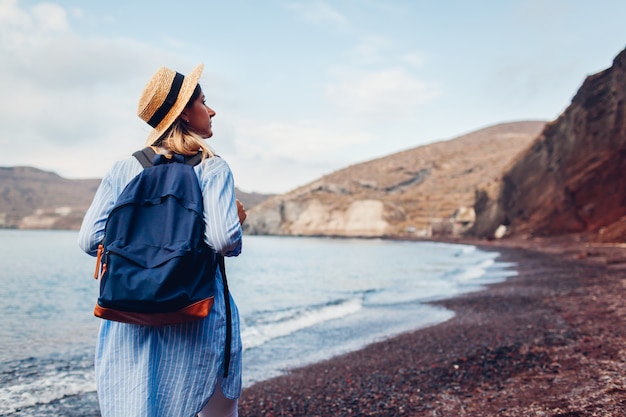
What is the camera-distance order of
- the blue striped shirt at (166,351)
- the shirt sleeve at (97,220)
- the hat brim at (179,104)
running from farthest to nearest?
1. the hat brim at (179,104)
2. the shirt sleeve at (97,220)
3. the blue striped shirt at (166,351)

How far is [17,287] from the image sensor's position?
22547mm

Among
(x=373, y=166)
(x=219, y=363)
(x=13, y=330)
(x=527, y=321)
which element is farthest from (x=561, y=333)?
(x=373, y=166)

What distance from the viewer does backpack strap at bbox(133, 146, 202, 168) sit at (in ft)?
6.72

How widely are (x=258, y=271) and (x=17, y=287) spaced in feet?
43.7

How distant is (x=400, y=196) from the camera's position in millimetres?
110062

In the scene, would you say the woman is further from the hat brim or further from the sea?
the sea

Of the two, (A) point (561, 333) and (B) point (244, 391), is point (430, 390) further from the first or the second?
(A) point (561, 333)

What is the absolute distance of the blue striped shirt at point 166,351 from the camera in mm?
1899

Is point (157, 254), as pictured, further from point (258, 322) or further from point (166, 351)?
point (258, 322)

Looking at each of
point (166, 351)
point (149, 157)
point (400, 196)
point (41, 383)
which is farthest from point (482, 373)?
point (400, 196)

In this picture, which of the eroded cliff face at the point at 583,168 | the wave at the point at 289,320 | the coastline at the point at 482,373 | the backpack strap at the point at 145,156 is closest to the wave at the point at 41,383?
the coastline at the point at 482,373

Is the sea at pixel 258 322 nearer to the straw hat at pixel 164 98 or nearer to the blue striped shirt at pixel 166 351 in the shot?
the blue striped shirt at pixel 166 351

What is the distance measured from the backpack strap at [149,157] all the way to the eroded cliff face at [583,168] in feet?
94.2

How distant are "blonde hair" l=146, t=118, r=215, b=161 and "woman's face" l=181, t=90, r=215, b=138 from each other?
3 centimetres
